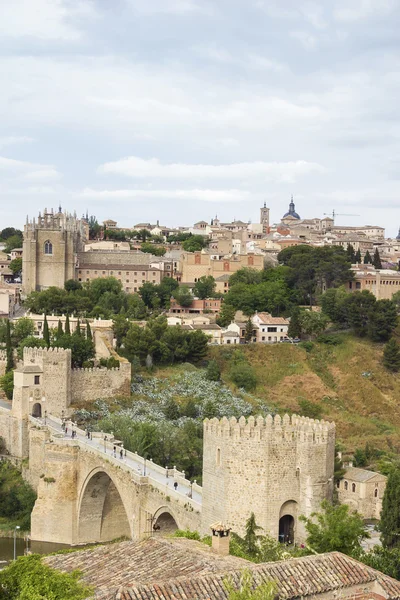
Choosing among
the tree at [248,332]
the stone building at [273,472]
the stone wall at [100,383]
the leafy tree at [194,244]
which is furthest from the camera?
the leafy tree at [194,244]

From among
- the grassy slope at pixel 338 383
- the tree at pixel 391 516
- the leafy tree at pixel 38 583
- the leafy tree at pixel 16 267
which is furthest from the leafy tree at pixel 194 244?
the leafy tree at pixel 38 583

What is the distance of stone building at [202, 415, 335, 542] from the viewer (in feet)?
70.9

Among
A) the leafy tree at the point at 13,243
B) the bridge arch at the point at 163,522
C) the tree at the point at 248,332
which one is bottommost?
the bridge arch at the point at 163,522

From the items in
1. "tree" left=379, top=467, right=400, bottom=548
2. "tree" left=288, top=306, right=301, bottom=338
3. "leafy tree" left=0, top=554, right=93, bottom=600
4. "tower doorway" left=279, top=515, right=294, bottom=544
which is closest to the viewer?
"leafy tree" left=0, top=554, right=93, bottom=600

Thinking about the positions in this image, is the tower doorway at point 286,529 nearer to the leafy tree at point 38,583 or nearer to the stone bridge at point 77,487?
the leafy tree at point 38,583

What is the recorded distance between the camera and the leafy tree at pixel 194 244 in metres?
95.9

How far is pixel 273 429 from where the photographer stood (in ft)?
71.6

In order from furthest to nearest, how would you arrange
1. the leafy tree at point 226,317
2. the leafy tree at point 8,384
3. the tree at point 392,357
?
the leafy tree at point 226,317 → the tree at point 392,357 → the leafy tree at point 8,384

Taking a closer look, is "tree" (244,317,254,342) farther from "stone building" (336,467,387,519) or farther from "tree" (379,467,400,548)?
"tree" (379,467,400,548)

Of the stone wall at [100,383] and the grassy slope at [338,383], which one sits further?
the grassy slope at [338,383]

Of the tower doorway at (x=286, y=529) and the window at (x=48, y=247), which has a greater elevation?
the window at (x=48, y=247)

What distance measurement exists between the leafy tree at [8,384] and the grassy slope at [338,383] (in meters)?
13.3

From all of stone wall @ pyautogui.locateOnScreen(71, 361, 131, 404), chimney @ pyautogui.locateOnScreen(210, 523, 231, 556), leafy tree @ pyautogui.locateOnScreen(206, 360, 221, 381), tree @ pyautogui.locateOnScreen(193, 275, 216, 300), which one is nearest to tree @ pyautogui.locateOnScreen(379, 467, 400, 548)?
chimney @ pyautogui.locateOnScreen(210, 523, 231, 556)

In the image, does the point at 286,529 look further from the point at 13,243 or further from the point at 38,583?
the point at 13,243
